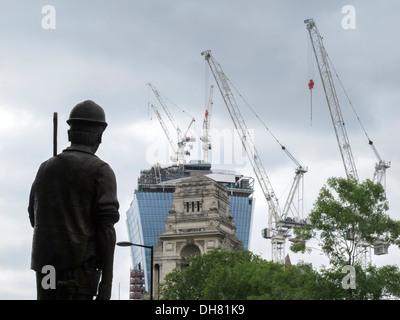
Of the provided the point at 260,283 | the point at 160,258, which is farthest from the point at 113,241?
the point at 160,258

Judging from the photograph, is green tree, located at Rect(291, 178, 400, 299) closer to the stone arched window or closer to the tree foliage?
the tree foliage

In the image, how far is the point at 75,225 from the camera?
19266mm

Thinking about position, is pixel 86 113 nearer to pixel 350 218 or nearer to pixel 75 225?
pixel 75 225

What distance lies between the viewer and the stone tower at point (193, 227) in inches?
6097

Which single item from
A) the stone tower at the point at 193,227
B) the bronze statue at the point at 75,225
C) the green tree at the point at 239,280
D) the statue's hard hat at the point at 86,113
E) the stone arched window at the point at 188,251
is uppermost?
the stone tower at the point at 193,227

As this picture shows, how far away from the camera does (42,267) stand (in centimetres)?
1923

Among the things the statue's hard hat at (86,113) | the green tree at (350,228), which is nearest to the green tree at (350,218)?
the green tree at (350,228)

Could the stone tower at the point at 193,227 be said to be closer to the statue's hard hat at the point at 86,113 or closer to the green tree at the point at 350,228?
the green tree at the point at 350,228

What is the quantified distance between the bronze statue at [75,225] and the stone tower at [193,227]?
133 m

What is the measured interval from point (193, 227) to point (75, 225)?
139210mm

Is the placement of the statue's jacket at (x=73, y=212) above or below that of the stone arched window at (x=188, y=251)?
below

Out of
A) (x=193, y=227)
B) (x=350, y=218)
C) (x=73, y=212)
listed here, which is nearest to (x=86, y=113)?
(x=73, y=212)

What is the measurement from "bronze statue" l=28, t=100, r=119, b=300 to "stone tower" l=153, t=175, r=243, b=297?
438 feet
